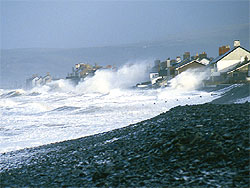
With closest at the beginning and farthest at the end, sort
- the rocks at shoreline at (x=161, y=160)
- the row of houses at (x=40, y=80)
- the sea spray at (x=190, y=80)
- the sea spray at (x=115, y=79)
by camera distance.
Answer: the rocks at shoreline at (x=161, y=160) < the sea spray at (x=190, y=80) < the sea spray at (x=115, y=79) < the row of houses at (x=40, y=80)

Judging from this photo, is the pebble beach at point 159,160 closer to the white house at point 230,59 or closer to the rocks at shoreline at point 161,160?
the rocks at shoreline at point 161,160

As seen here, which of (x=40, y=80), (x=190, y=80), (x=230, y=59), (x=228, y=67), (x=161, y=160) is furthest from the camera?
(x=40, y=80)

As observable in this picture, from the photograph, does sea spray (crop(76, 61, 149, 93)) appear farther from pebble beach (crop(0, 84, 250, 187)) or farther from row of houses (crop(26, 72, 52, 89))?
pebble beach (crop(0, 84, 250, 187))

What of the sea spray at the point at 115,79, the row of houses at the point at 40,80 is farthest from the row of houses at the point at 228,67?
the row of houses at the point at 40,80

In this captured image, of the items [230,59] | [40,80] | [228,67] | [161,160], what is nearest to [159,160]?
[161,160]

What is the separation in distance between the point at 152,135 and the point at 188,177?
331cm

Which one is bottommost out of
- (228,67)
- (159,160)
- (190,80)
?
(159,160)

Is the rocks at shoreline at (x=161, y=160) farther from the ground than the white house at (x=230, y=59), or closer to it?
closer to it

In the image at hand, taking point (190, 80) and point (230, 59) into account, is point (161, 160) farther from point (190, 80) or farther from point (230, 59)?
point (230, 59)

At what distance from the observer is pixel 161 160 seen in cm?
767

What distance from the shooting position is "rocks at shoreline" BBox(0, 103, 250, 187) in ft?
21.5

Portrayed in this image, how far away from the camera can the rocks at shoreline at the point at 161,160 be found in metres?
6.55

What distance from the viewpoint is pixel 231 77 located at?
4362 cm

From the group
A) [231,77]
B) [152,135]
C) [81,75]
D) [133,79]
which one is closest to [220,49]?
[231,77]
